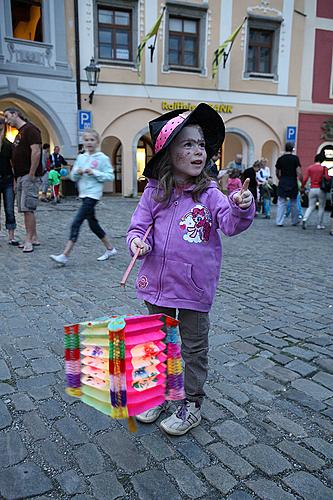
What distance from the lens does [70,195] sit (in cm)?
1638

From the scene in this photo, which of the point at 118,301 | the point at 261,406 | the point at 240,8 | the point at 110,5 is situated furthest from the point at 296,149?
the point at 261,406

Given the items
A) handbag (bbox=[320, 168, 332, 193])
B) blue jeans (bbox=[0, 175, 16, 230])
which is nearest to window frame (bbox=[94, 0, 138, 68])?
handbag (bbox=[320, 168, 332, 193])

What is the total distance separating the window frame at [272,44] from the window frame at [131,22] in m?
4.65

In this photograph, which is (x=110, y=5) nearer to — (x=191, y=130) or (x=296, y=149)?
(x=296, y=149)

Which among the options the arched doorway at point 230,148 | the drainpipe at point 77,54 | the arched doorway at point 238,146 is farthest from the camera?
the arched doorway at point 230,148

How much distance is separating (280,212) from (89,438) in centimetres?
889

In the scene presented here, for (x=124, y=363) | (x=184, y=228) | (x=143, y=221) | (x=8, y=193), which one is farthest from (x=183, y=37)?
(x=124, y=363)

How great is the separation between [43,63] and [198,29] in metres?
6.30

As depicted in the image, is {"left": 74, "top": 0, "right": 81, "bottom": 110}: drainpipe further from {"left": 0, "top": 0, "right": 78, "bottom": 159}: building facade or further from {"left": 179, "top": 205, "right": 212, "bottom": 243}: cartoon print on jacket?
{"left": 179, "top": 205, "right": 212, "bottom": 243}: cartoon print on jacket

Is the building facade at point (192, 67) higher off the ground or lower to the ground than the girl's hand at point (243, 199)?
higher

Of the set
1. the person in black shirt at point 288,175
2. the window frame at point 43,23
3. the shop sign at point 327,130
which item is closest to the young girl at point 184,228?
the person in black shirt at point 288,175

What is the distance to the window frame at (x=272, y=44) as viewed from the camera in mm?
17812

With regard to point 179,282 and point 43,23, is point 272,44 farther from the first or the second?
point 179,282

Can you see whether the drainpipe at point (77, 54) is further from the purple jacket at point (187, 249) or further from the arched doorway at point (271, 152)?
the purple jacket at point (187, 249)
